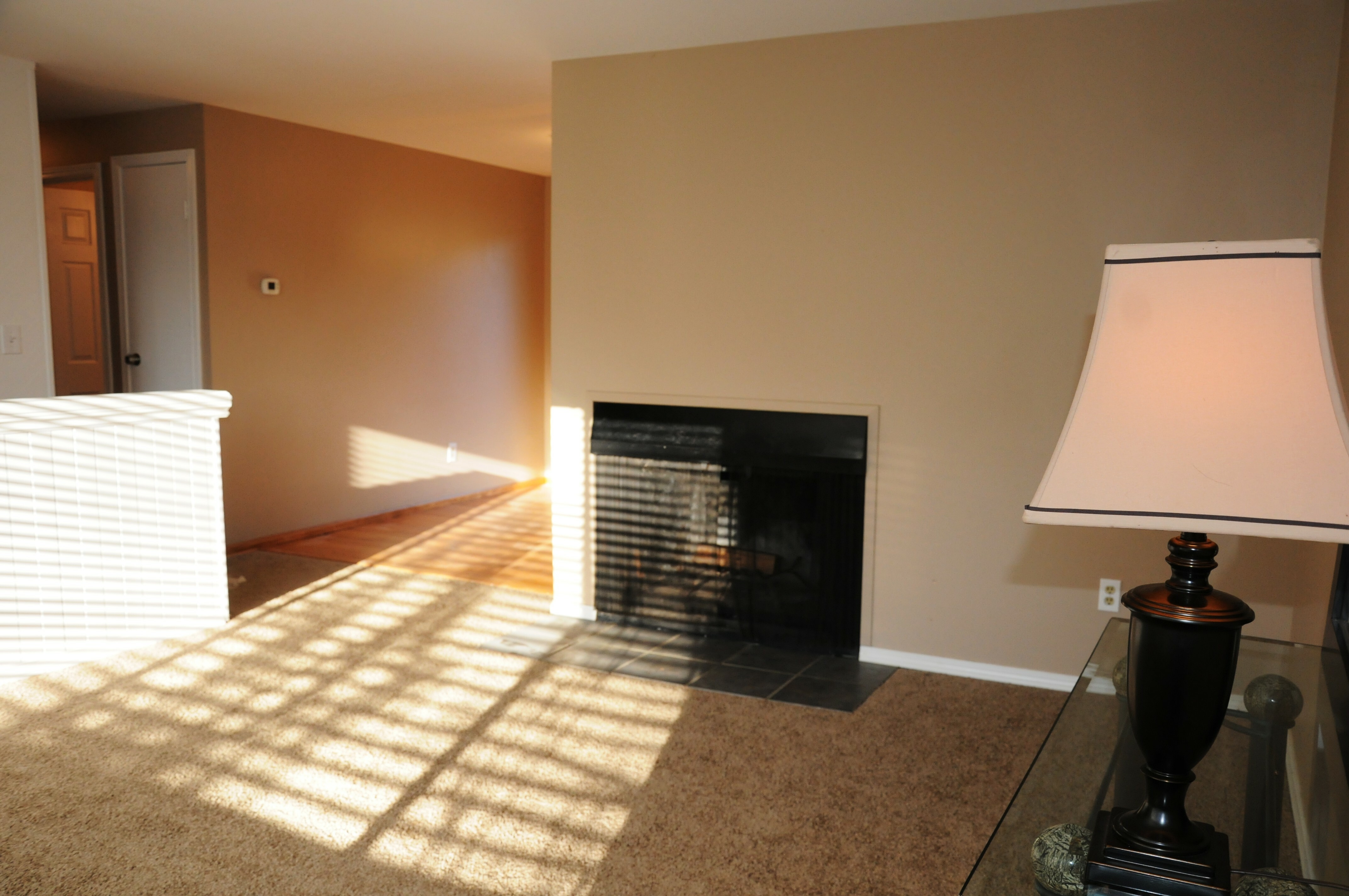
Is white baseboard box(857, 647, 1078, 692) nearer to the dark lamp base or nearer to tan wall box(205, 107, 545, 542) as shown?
the dark lamp base

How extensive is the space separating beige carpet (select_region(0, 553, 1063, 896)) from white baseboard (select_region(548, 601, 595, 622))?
531 mm

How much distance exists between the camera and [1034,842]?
49.5 inches

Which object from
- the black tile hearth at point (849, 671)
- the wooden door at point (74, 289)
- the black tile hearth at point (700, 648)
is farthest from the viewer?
the wooden door at point (74, 289)

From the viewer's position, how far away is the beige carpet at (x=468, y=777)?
7.33 ft

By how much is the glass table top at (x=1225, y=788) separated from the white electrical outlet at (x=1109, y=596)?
4.91 feet

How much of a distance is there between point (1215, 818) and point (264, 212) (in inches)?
207

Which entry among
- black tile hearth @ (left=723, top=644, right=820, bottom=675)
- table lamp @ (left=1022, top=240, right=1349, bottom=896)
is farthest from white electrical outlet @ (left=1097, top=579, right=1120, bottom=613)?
table lamp @ (left=1022, top=240, right=1349, bottom=896)

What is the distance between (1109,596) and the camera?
10.8ft

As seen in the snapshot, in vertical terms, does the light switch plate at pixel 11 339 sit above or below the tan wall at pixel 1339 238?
below

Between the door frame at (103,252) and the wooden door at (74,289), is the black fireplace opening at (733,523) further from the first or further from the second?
the wooden door at (74,289)

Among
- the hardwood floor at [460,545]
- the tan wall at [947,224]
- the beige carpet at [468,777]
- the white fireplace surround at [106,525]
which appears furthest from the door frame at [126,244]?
the tan wall at [947,224]

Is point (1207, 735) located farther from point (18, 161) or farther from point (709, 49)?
point (18, 161)

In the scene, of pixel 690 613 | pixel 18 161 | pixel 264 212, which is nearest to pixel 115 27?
pixel 18 161

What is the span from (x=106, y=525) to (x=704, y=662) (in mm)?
2243
